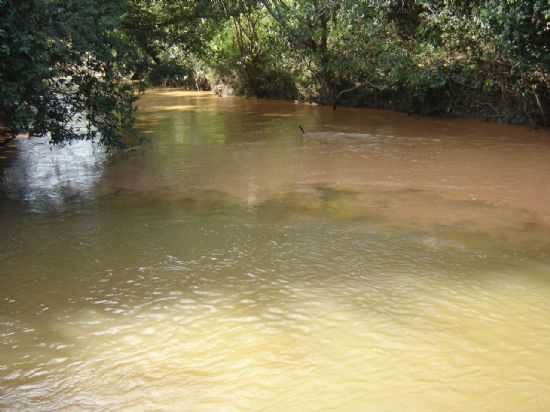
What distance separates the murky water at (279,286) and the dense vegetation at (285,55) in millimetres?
1616

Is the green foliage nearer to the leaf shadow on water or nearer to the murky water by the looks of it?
the murky water

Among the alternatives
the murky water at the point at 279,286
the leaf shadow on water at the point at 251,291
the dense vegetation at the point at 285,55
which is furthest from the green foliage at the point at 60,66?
the leaf shadow on water at the point at 251,291

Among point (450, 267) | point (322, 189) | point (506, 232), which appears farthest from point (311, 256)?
point (322, 189)

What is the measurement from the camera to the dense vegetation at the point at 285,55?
809 cm

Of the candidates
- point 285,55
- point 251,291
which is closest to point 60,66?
point 251,291

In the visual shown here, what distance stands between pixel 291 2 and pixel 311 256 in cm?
1531

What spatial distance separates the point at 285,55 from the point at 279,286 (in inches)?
671

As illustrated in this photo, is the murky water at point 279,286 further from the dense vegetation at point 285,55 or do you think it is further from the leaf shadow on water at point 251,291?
the dense vegetation at point 285,55

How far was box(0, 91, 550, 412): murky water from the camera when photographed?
384 centimetres

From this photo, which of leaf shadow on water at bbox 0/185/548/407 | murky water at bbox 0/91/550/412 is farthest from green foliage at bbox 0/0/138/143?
leaf shadow on water at bbox 0/185/548/407

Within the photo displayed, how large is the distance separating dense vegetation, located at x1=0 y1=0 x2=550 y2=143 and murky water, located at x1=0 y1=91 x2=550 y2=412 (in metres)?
1.62

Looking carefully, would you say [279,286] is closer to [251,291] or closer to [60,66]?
[251,291]

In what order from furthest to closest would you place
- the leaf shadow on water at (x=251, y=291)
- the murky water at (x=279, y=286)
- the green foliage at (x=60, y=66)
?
the green foliage at (x=60, y=66)
the leaf shadow on water at (x=251, y=291)
the murky water at (x=279, y=286)

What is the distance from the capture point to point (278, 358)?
4176 millimetres
